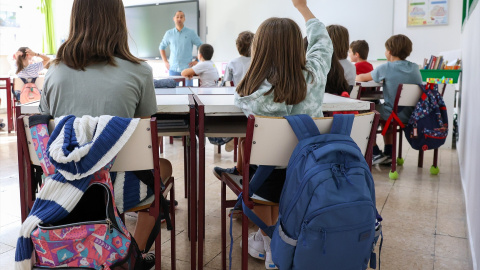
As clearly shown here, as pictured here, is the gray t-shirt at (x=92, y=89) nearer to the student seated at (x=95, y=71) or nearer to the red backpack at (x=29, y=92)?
the student seated at (x=95, y=71)

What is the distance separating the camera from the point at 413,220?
7.86ft

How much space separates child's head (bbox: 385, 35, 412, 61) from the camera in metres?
3.46

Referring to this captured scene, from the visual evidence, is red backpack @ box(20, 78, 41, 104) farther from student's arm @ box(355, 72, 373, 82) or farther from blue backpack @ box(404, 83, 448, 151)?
blue backpack @ box(404, 83, 448, 151)

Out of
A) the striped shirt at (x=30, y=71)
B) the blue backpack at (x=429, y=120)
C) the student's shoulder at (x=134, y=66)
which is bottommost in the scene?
the blue backpack at (x=429, y=120)

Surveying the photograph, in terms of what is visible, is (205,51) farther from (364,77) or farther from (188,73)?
(364,77)

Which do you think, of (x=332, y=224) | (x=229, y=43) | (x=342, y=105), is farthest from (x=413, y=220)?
(x=229, y=43)

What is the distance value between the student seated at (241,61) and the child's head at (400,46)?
1.14m

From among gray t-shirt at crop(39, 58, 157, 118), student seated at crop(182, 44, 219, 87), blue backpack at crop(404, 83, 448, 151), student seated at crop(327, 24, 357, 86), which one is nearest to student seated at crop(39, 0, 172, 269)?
gray t-shirt at crop(39, 58, 157, 118)

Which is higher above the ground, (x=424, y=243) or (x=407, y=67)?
(x=407, y=67)

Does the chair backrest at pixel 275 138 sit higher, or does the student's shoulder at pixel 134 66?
the student's shoulder at pixel 134 66

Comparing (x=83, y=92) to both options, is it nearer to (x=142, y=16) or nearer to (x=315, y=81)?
(x=315, y=81)

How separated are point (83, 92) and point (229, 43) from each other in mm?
6098

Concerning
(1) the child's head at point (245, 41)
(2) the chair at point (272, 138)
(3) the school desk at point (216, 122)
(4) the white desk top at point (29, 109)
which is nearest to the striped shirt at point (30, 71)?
(1) the child's head at point (245, 41)

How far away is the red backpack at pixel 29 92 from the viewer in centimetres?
477
